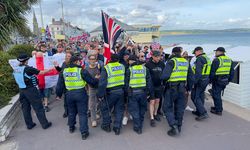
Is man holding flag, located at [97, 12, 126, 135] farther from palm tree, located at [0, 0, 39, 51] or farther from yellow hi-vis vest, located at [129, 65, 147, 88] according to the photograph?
palm tree, located at [0, 0, 39, 51]

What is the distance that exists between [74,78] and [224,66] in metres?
4.03

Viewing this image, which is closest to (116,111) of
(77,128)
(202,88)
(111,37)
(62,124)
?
(77,128)

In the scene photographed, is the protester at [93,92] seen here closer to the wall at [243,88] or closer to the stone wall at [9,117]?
the stone wall at [9,117]

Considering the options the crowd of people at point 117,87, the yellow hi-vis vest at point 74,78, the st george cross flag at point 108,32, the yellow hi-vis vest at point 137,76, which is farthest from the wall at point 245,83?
the yellow hi-vis vest at point 74,78

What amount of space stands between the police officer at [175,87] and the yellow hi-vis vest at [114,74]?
0.96 meters

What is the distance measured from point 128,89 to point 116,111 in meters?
0.61

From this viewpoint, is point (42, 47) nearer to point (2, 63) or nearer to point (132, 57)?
point (2, 63)

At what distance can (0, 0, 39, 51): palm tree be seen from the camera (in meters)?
8.97

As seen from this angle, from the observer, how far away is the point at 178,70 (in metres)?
4.93

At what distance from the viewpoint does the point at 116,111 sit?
521cm

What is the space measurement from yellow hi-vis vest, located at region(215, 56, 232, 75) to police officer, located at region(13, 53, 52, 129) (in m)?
4.71

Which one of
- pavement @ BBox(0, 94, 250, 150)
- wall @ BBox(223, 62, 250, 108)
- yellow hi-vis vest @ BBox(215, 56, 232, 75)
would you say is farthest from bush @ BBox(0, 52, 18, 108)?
wall @ BBox(223, 62, 250, 108)

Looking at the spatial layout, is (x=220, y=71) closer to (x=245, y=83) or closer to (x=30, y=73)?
(x=245, y=83)

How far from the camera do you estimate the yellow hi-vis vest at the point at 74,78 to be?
15.5 feet
